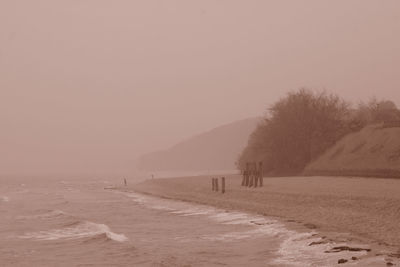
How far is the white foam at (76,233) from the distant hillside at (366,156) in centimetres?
1973

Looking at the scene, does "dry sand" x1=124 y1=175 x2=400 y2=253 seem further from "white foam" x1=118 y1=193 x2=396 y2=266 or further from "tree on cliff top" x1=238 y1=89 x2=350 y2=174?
"tree on cliff top" x1=238 y1=89 x2=350 y2=174

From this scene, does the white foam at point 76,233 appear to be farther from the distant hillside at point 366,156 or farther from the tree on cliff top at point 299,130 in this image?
the tree on cliff top at point 299,130

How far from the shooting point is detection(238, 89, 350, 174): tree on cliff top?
54.7 metres

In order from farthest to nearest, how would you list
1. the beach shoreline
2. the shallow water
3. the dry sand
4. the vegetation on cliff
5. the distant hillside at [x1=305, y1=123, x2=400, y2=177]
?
the vegetation on cliff → the distant hillside at [x1=305, y1=123, x2=400, y2=177] → the dry sand → the beach shoreline → the shallow water

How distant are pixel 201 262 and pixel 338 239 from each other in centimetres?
413

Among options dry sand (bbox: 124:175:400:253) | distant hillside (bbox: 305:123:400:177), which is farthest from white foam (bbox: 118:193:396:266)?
distant hillside (bbox: 305:123:400:177)

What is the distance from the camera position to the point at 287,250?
15547 mm

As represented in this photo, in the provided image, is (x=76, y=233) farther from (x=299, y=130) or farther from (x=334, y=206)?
(x=299, y=130)

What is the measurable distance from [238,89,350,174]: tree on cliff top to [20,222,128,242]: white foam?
33043mm

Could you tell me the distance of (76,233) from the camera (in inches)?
926

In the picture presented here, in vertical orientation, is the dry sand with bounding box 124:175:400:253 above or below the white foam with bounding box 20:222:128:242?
above

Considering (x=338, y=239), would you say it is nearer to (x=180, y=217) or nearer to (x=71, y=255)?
(x=71, y=255)

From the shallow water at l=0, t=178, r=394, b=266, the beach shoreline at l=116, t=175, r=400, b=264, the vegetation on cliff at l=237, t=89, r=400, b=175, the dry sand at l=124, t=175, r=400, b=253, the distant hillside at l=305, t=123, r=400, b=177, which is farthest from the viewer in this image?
the vegetation on cliff at l=237, t=89, r=400, b=175

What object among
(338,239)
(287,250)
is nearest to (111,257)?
(287,250)
